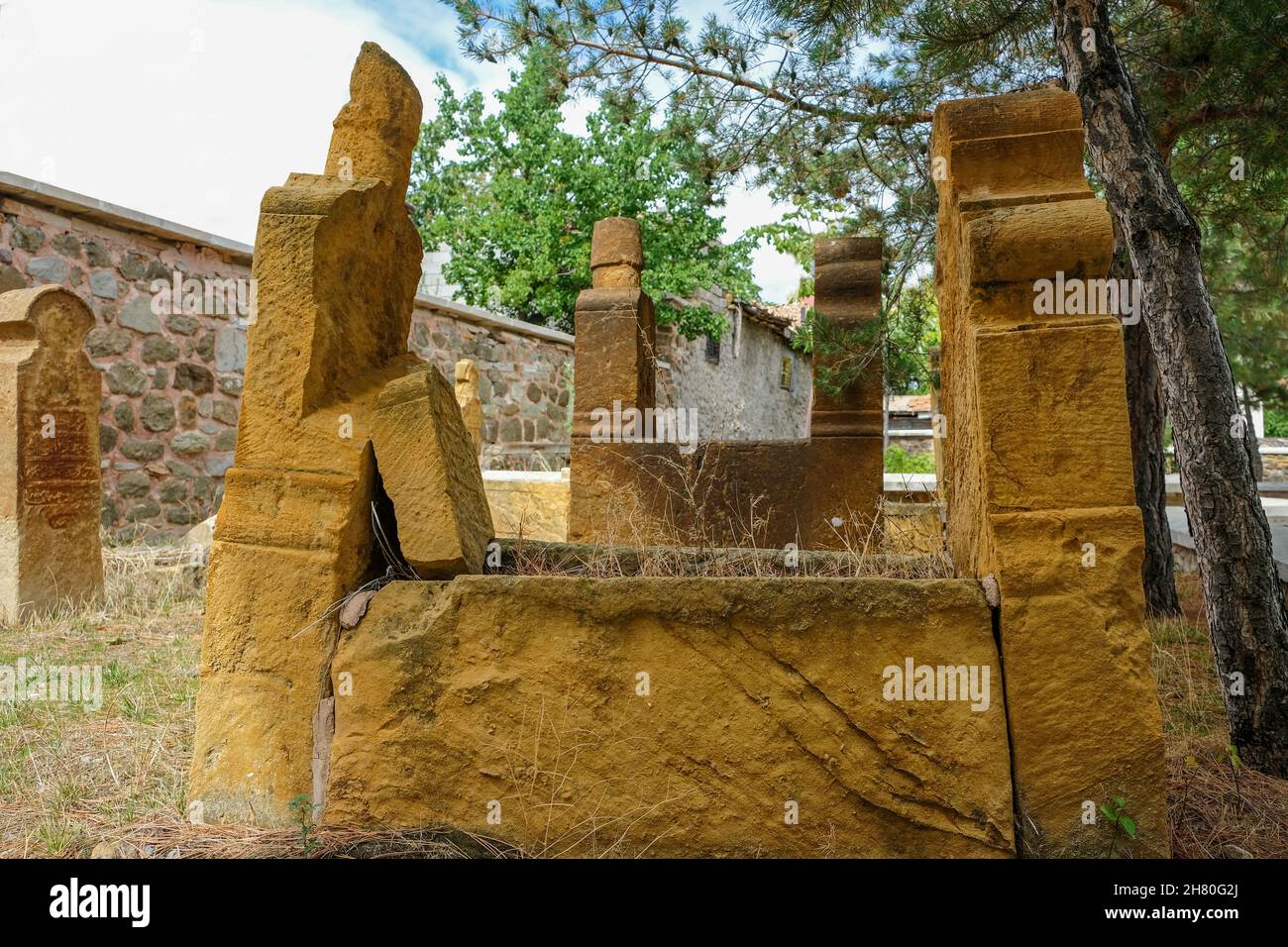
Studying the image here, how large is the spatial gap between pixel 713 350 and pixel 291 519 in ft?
41.3

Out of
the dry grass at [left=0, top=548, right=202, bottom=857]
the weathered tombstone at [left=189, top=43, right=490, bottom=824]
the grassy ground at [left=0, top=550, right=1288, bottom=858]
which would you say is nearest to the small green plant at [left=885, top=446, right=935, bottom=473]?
the grassy ground at [left=0, top=550, right=1288, bottom=858]

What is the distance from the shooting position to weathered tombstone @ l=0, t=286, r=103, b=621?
486cm

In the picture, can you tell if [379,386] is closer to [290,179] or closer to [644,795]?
[290,179]

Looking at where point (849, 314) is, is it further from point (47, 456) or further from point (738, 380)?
point (738, 380)

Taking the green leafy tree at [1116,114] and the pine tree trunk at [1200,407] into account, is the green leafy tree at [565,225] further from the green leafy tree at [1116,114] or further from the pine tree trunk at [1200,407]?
the pine tree trunk at [1200,407]

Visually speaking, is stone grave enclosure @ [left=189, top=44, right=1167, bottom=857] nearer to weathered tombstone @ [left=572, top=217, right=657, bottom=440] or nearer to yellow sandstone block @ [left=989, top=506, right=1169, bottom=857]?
yellow sandstone block @ [left=989, top=506, right=1169, bottom=857]

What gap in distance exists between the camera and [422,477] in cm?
249

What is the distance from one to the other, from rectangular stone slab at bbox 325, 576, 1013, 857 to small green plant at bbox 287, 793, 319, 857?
52 mm

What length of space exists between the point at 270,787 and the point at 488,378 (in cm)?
856

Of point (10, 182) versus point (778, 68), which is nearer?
point (778, 68)
